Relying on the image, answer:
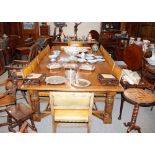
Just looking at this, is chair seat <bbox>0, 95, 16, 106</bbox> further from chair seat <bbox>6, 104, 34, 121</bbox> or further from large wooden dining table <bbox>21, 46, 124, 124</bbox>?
large wooden dining table <bbox>21, 46, 124, 124</bbox>

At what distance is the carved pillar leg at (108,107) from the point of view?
2.86m

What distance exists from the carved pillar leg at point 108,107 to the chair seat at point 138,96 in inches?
8.5

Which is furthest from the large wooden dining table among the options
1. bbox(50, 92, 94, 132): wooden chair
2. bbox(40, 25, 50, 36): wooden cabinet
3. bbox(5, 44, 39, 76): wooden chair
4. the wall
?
the wall

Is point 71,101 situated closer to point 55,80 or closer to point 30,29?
point 55,80

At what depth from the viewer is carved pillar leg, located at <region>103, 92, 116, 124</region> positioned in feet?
Answer: 9.38

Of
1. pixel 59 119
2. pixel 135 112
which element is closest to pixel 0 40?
pixel 59 119

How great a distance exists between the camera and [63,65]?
3.43 metres

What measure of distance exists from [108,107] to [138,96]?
49cm

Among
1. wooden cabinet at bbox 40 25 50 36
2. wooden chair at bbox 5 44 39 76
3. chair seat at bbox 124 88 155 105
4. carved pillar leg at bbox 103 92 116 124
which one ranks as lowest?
carved pillar leg at bbox 103 92 116 124

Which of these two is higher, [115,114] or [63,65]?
[63,65]

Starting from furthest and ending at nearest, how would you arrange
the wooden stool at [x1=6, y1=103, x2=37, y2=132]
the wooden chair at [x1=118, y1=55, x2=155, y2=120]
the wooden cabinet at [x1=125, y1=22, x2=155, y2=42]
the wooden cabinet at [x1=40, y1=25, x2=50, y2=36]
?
1. the wooden cabinet at [x1=40, y1=25, x2=50, y2=36]
2. the wooden cabinet at [x1=125, y1=22, x2=155, y2=42]
3. the wooden chair at [x1=118, y1=55, x2=155, y2=120]
4. the wooden stool at [x1=6, y1=103, x2=37, y2=132]

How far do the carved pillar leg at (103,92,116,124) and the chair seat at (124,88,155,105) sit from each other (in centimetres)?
22
